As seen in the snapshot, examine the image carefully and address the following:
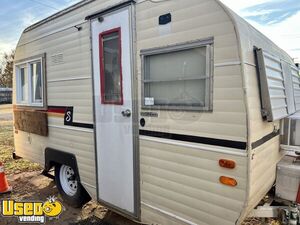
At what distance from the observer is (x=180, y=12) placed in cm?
238

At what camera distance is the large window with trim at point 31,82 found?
4452 mm

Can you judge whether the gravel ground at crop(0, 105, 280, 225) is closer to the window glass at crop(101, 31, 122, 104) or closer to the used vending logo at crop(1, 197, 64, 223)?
the used vending logo at crop(1, 197, 64, 223)

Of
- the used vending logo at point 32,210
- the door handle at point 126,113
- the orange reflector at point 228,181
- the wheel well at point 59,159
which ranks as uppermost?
the door handle at point 126,113

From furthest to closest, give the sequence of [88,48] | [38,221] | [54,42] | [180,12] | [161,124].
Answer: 1. [54,42]
2. [38,221]
3. [88,48]
4. [161,124]
5. [180,12]

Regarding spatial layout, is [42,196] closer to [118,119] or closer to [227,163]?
[118,119]

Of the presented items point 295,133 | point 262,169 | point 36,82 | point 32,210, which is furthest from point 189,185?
point 36,82

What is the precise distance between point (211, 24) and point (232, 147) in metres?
1.07

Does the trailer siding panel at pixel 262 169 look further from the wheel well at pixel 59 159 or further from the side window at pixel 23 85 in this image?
the side window at pixel 23 85

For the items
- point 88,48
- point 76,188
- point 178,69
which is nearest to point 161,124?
point 178,69

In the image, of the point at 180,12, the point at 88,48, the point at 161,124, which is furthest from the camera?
the point at 88,48

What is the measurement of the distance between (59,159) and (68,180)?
464mm

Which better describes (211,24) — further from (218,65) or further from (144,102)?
(144,102)

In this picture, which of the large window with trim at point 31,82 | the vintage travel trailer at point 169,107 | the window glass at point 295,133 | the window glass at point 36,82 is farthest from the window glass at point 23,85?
the window glass at point 295,133

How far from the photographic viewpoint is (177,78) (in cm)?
246
